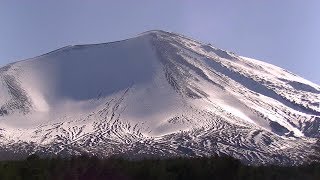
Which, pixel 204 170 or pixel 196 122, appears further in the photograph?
pixel 196 122

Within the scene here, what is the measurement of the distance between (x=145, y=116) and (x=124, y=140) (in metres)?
28.5

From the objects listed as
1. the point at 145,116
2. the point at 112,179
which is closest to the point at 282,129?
the point at 145,116

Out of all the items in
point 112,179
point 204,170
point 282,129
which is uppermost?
point 112,179

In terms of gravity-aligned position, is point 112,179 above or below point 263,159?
above

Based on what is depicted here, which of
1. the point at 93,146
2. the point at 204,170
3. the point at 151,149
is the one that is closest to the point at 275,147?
the point at 151,149

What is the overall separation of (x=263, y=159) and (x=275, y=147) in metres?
19.3

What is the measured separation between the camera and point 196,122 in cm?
18625

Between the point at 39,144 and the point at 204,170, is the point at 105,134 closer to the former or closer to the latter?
the point at 39,144

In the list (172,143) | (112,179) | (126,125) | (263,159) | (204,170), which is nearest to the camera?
(112,179)

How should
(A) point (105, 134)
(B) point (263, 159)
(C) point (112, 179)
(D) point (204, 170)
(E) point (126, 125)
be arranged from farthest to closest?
(E) point (126, 125) → (A) point (105, 134) → (B) point (263, 159) → (D) point (204, 170) → (C) point (112, 179)

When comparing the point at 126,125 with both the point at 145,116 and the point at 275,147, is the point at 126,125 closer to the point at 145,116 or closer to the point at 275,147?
the point at 145,116

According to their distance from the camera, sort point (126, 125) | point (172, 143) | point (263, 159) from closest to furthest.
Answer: point (263, 159)
point (172, 143)
point (126, 125)

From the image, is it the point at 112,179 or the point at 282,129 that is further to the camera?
the point at 282,129

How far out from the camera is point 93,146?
16138cm
